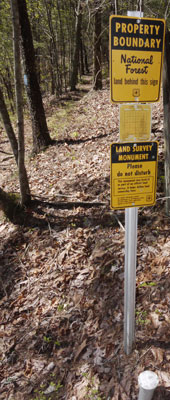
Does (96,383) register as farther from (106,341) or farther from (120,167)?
(120,167)

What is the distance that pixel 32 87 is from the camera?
6.91 metres

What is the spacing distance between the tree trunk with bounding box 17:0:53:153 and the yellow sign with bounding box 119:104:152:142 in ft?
19.4

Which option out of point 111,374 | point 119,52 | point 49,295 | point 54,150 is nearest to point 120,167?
point 119,52

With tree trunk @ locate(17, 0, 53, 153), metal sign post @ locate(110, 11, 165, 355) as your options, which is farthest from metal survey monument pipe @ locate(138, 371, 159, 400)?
tree trunk @ locate(17, 0, 53, 153)

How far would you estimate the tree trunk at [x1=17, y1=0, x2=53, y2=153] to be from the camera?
243 inches

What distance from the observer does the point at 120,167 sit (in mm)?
1906

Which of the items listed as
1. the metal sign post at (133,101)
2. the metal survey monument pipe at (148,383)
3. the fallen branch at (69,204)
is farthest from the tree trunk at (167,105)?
the metal survey monument pipe at (148,383)

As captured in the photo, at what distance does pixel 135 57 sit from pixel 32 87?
5.97m

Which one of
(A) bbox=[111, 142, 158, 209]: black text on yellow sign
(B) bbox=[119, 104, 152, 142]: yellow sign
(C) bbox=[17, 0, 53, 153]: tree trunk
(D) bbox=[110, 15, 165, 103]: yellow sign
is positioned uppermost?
(C) bbox=[17, 0, 53, 153]: tree trunk

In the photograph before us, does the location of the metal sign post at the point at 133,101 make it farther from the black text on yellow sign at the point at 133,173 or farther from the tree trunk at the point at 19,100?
the tree trunk at the point at 19,100

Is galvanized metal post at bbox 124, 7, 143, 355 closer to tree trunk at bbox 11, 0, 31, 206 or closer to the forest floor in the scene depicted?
the forest floor

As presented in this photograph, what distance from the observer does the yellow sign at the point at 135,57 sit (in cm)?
163

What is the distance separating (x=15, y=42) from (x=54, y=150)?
13.0ft

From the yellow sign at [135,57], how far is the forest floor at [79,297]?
2361mm
